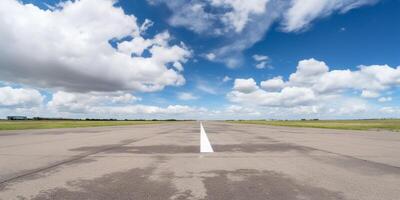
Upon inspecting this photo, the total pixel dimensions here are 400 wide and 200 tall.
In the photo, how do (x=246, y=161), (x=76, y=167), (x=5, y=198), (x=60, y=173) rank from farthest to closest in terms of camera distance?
(x=246, y=161) → (x=76, y=167) → (x=60, y=173) → (x=5, y=198)

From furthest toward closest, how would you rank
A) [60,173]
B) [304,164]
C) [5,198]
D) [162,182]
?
[304,164]
[60,173]
[162,182]
[5,198]

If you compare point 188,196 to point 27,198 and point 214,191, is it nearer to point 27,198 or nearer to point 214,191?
point 214,191

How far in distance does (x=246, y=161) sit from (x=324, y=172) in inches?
101

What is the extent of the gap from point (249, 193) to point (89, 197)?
119 inches

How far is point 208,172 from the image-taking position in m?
6.83

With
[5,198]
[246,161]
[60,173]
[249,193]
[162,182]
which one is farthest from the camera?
[246,161]

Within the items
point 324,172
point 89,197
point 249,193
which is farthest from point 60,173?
point 324,172

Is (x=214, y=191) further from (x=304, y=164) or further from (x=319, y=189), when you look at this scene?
(x=304, y=164)

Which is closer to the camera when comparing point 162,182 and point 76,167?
point 162,182

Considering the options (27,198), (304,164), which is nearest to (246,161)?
(304,164)

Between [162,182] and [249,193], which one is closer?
[249,193]

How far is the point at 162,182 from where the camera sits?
5.71 m

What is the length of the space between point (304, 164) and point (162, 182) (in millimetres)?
4879

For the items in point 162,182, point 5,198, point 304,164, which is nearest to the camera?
point 5,198
